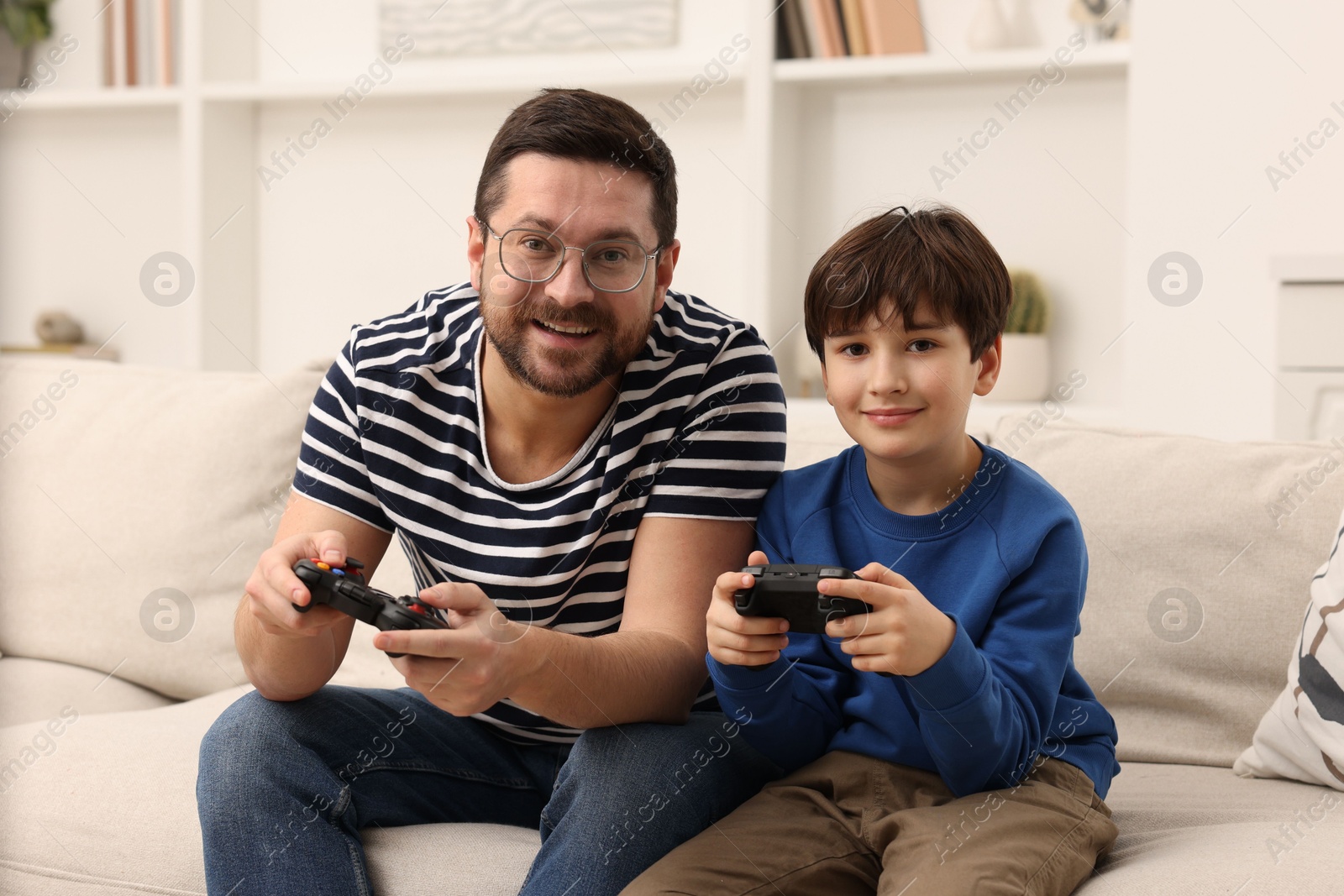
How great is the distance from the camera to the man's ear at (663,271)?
121 centimetres

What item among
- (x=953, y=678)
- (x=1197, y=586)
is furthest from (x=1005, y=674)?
(x=1197, y=586)

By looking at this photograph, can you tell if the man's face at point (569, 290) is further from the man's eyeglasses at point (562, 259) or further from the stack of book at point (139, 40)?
the stack of book at point (139, 40)

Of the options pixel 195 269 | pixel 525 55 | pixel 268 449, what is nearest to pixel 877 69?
pixel 525 55

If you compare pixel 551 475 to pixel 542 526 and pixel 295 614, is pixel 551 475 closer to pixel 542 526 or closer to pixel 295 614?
pixel 542 526

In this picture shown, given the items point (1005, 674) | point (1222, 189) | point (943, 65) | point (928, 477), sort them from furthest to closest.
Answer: point (943, 65)
point (1222, 189)
point (928, 477)
point (1005, 674)

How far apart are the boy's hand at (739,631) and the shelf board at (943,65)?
1773 millimetres

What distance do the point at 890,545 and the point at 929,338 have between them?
0.64 ft

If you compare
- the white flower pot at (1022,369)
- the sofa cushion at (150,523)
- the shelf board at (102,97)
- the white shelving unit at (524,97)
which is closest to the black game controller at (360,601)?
the sofa cushion at (150,523)

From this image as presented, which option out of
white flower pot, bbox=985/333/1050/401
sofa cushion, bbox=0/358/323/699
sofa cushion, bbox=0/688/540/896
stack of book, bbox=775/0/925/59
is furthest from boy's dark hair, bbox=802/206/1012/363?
stack of book, bbox=775/0/925/59

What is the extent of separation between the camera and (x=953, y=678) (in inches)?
35.8

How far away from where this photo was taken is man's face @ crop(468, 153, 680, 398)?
3.73 ft

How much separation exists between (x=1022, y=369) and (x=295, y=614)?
185cm

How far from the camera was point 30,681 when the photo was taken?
1.60 m

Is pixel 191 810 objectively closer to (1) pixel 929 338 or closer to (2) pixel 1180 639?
(1) pixel 929 338
